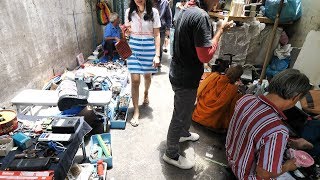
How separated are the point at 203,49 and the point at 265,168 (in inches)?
41.8

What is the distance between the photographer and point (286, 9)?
4723mm

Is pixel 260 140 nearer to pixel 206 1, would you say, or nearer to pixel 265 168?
pixel 265 168

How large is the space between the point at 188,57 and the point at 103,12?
458cm

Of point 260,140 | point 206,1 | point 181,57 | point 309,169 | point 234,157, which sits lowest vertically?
point 309,169

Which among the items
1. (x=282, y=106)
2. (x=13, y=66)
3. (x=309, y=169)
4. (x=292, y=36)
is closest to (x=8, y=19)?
(x=13, y=66)

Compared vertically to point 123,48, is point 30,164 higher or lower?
lower

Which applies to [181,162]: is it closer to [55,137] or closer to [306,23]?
[55,137]

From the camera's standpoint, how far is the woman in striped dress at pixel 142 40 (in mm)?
3135

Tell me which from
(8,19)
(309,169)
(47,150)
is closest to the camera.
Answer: (47,150)

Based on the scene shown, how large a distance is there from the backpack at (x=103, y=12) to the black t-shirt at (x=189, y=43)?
4.35m

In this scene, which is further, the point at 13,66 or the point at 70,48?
the point at 70,48

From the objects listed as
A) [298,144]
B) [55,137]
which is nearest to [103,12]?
[55,137]

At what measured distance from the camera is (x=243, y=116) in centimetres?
177

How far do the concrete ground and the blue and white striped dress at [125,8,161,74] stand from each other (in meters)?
Answer: 0.84
